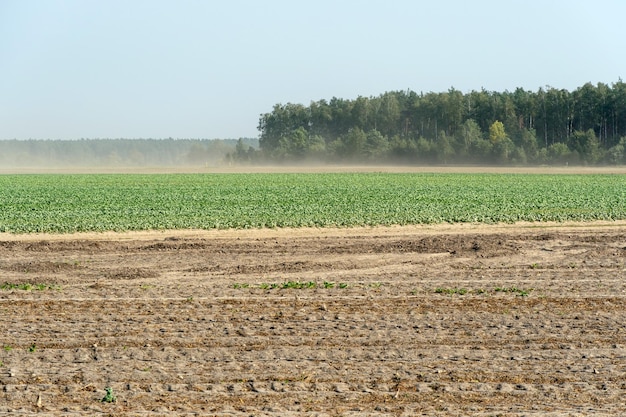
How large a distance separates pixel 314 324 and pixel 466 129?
115 meters

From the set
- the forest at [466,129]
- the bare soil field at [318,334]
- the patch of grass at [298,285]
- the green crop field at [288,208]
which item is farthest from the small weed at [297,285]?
the forest at [466,129]

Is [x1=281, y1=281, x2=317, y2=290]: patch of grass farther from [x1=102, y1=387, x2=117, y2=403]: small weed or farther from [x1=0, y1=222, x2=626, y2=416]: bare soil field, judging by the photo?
[x1=102, y1=387, x2=117, y2=403]: small weed

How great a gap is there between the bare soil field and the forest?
93.7 m

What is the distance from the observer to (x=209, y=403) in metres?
9.19

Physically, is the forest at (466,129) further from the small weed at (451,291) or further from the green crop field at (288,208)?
the small weed at (451,291)

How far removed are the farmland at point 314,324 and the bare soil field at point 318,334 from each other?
33 mm

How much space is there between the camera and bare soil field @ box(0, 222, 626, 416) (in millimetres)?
9367

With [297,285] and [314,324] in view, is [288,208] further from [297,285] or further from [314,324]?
[314,324]

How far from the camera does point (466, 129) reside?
12481cm

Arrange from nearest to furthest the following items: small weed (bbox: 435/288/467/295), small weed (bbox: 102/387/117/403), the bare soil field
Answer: small weed (bbox: 102/387/117/403) → the bare soil field → small weed (bbox: 435/288/467/295)

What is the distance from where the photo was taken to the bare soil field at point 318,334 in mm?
9367

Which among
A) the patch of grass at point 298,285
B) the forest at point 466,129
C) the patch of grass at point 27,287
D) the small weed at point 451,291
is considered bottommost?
the small weed at point 451,291

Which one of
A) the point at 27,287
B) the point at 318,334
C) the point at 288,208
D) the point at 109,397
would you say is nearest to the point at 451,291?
the point at 318,334

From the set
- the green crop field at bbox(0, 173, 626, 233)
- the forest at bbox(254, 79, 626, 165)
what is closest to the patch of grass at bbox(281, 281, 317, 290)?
the green crop field at bbox(0, 173, 626, 233)
